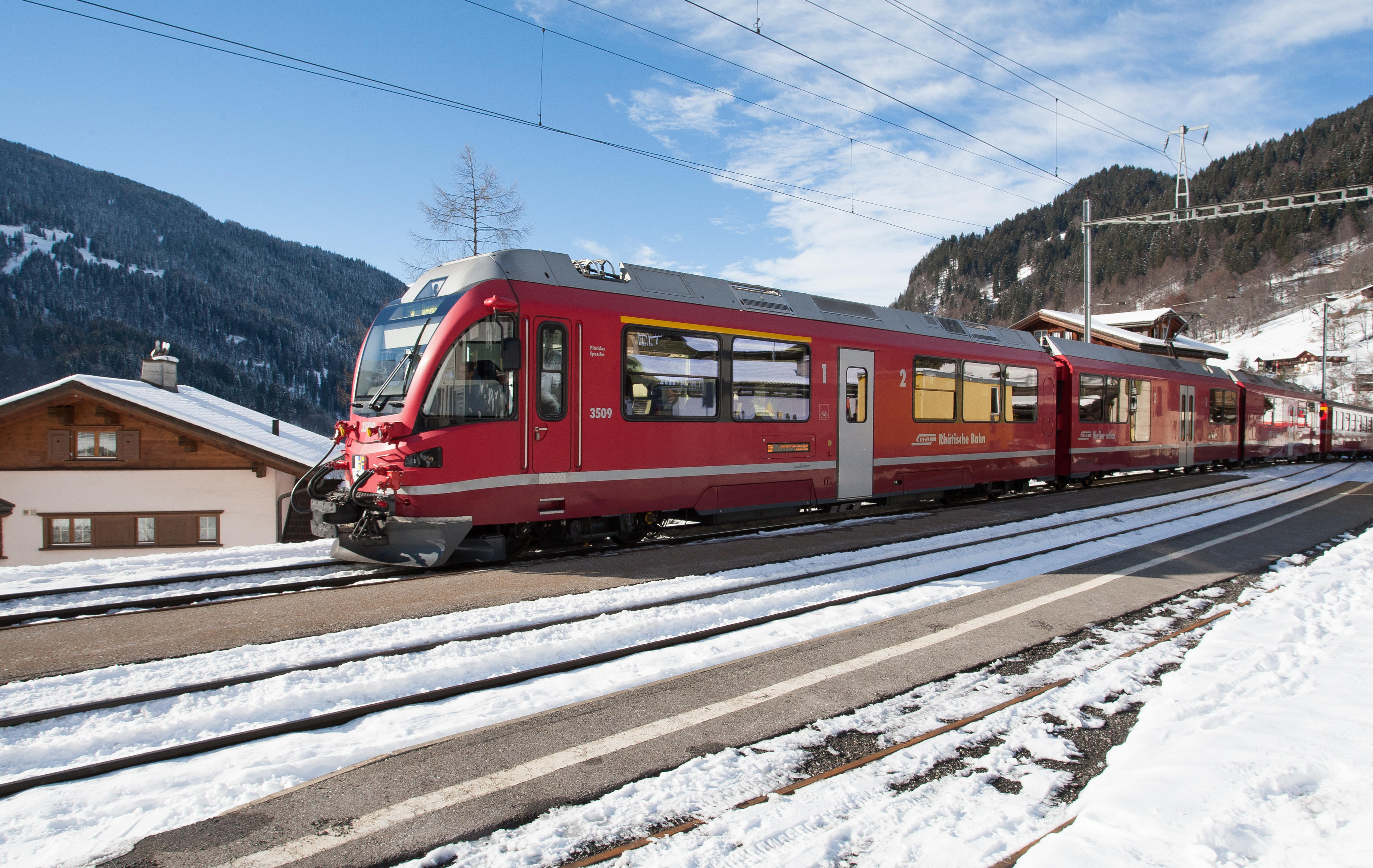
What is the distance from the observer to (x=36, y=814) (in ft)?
9.66

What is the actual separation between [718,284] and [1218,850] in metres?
8.34

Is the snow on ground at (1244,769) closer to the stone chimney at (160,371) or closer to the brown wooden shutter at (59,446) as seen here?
the brown wooden shutter at (59,446)

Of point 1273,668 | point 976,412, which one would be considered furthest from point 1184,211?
point 1273,668

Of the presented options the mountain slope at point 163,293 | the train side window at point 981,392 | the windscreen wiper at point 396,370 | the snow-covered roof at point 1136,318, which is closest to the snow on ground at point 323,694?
the windscreen wiper at point 396,370

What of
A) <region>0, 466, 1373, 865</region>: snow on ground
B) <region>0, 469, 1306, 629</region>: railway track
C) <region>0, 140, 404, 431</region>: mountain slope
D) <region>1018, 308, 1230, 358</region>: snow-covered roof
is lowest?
<region>0, 466, 1373, 865</region>: snow on ground

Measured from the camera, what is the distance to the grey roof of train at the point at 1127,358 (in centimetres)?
1700

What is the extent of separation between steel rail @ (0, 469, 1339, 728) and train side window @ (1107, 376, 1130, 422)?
9.83m

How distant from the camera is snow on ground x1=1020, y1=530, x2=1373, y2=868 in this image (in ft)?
8.71

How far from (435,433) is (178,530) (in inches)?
688

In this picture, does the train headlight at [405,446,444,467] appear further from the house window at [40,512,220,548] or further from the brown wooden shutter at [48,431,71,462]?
the brown wooden shutter at [48,431,71,462]

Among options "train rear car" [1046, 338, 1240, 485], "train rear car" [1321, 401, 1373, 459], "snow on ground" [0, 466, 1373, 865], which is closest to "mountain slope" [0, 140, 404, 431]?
"train rear car" [1046, 338, 1240, 485]

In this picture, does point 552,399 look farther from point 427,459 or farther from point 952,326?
point 952,326

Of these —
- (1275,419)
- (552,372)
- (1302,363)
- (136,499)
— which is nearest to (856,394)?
(552,372)

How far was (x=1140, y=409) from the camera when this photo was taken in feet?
63.1
